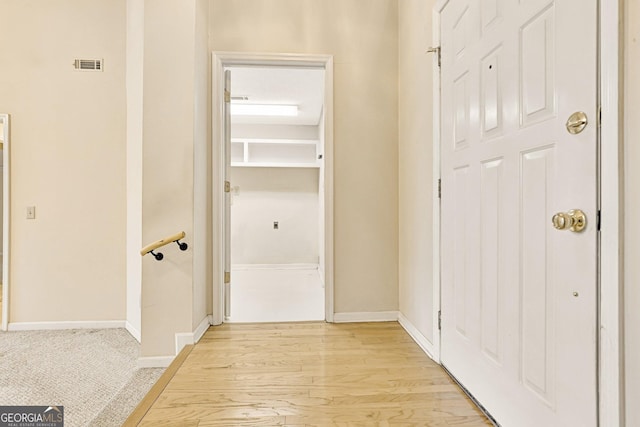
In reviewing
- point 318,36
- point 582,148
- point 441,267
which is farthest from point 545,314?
point 318,36

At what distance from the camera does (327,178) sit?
2639 mm

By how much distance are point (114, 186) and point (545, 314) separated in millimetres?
3306

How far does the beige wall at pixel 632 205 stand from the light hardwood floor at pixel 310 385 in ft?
2.49

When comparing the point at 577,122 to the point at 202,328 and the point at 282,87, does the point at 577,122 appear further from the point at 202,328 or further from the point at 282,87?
the point at 282,87

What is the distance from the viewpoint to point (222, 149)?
2602 millimetres

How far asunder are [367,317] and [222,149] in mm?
1869

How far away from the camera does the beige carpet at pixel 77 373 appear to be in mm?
1766

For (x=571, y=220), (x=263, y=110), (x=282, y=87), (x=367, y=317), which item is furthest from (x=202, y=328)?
(x=263, y=110)

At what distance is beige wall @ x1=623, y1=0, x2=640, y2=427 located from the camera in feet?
2.63

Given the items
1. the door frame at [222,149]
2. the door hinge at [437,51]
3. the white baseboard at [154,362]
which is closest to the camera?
the door hinge at [437,51]

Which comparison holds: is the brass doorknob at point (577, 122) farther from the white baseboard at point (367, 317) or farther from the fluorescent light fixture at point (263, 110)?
the fluorescent light fixture at point (263, 110)

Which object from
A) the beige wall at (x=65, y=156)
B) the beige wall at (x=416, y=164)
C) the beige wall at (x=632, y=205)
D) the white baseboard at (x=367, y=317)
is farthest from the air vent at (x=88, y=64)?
the beige wall at (x=632, y=205)

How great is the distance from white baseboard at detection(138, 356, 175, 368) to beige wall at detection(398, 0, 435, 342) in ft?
5.86

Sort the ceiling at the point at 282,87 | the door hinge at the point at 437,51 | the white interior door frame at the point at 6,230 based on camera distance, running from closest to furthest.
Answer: the door hinge at the point at 437,51 < the white interior door frame at the point at 6,230 < the ceiling at the point at 282,87
